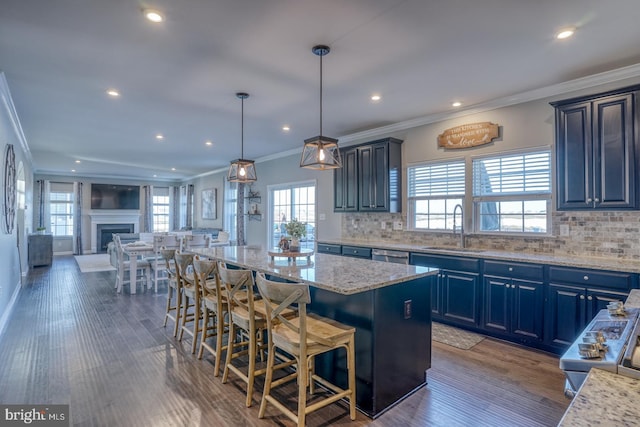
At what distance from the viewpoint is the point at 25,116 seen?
482cm

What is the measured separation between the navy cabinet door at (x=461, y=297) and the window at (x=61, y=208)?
12093 millimetres

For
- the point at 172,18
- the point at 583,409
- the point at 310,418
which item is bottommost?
the point at 310,418

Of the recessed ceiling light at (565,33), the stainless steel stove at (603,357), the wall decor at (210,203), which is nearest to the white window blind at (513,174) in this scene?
the recessed ceiling light at (565,33)

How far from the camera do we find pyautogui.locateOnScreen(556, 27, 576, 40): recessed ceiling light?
2.55m

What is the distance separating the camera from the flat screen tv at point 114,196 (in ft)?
37.6

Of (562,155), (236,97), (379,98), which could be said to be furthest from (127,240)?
(562,155)

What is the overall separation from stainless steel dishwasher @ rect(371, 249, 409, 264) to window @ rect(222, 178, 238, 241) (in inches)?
225

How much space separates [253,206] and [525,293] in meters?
6.28

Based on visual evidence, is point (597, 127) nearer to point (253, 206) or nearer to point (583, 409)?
point (583, 409)

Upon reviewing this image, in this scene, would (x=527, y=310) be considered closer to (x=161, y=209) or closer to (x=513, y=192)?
(x=513, y=192)

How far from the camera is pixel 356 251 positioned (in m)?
4.95

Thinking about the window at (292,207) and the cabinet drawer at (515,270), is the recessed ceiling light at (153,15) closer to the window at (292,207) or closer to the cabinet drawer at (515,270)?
the cabinet drawer at (515,270)

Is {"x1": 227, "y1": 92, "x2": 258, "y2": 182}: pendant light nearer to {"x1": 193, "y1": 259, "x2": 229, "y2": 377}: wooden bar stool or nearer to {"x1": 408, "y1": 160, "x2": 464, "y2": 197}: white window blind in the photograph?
{"x1": 193, "y1": 259, "x2": 229, "y2": 377}: wooden bar stool

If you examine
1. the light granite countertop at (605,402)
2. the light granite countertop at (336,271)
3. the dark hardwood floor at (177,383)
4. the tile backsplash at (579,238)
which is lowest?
the dark hardwood floor at (177,383)
